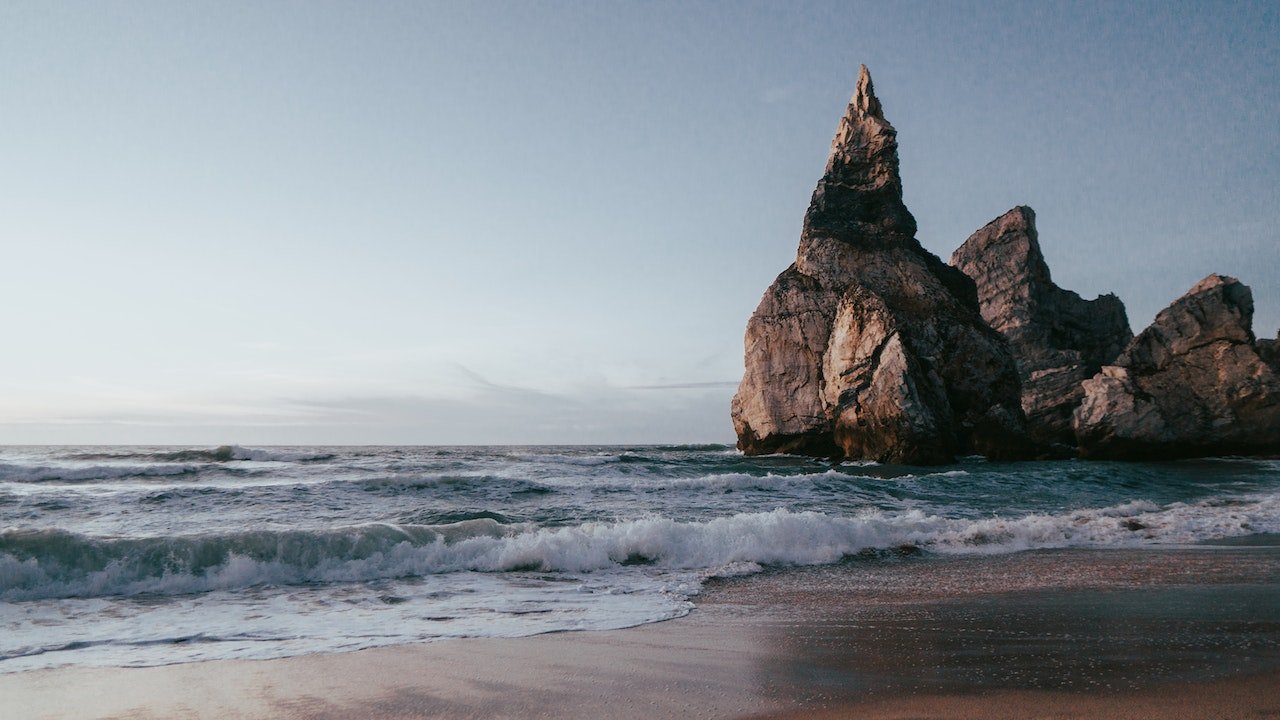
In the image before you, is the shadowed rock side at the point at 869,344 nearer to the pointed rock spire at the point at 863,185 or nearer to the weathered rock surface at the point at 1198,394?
the pointed rock spire at the point at 863,185

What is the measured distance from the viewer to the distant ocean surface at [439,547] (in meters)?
5.37

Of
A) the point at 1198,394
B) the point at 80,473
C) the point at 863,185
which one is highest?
the point at 863,185

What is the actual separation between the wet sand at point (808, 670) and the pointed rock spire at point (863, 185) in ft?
107

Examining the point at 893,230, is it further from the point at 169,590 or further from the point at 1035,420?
the point at 169,590

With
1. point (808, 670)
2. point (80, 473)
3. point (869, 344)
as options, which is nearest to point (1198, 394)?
point (869, 344)

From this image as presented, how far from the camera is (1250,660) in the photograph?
3.72m

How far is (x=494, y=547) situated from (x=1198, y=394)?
35712mm

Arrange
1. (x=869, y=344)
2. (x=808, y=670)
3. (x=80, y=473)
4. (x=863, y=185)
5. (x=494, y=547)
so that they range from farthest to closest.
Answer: (x=863, y=185) < (x=869, y=344) < (x=80, y=473) < (x=494, y=547) < (x=808, y=670)

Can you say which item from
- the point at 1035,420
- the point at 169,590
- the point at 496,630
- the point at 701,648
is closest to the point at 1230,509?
the point at 701,648

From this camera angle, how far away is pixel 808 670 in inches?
148

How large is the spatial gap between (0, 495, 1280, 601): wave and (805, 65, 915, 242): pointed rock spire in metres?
27.2

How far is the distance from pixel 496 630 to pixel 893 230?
35009 millimetres

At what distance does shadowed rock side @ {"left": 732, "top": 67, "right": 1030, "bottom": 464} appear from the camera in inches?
1156

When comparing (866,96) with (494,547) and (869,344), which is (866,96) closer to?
(869,344)
